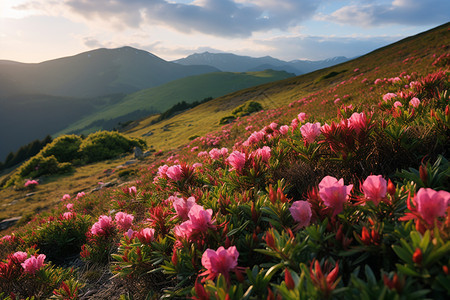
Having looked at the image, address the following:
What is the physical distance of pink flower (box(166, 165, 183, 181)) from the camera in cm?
268

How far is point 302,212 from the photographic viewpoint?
4.77ft

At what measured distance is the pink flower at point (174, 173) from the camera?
8.79ft

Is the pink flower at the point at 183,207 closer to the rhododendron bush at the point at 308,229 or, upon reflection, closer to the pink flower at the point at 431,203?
the rhododendron bush at the point at 308,229

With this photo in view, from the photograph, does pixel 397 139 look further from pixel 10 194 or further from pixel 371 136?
pixel 10 194

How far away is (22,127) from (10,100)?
3474cm

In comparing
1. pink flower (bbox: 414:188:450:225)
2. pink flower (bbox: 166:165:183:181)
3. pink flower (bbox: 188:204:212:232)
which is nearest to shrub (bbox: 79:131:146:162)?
pink flower (bbox: 166:165:183:181)

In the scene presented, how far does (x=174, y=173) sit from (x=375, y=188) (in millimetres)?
2087

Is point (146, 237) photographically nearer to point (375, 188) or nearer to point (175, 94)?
point (375, 188)

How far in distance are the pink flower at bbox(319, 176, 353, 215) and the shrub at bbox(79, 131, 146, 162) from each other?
25.6m

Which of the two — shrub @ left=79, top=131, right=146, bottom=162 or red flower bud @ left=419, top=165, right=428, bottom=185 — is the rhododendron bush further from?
shrub @ left=79, top=131, right=146, bottom=162

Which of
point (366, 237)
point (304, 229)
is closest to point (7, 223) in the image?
point (304, 229)

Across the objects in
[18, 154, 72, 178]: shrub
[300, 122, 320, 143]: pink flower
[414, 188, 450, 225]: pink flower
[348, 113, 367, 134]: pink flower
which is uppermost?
[348, 113, 367, 134]: pink flower

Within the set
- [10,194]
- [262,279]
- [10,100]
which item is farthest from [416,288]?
[10,100]

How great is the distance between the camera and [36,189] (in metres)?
13.9
